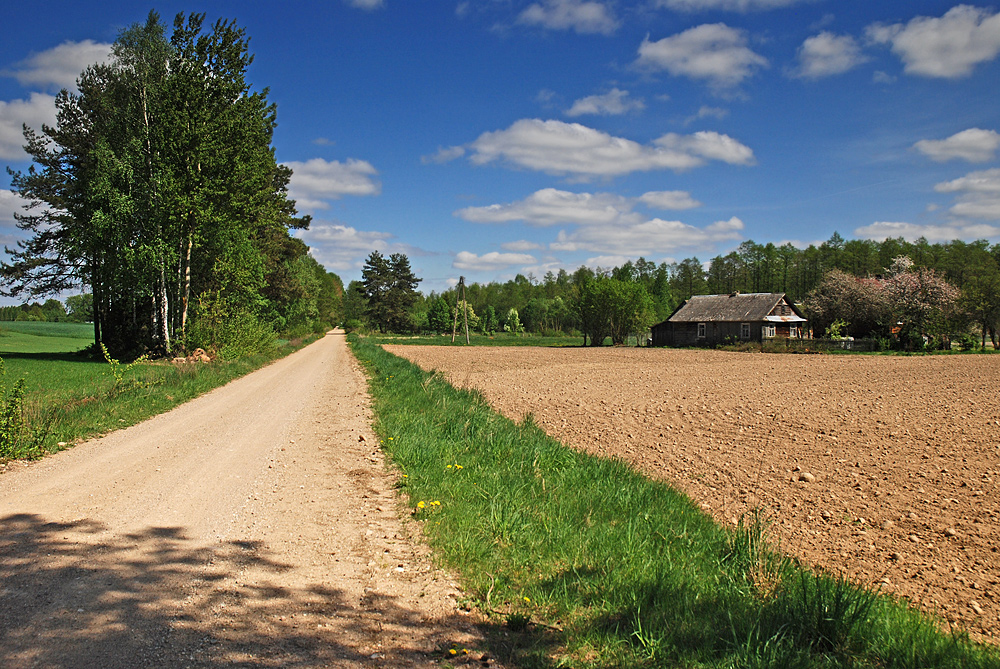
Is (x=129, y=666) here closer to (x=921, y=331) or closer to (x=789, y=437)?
(x=789, y=437)

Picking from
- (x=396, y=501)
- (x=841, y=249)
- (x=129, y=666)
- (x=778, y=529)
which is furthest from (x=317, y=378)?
(x=841, y=249)

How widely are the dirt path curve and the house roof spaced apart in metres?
61.7

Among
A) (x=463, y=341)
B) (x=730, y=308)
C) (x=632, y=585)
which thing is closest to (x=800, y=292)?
(x=730, y=308)

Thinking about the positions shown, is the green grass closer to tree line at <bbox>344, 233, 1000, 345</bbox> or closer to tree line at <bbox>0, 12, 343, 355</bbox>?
tree line at <bbox>344, 233, 1000, 345</bbox>

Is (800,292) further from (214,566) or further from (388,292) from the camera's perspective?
(214,566)

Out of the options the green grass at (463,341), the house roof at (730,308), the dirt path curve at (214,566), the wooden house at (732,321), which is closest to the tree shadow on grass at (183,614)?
the dirt path curve at (214,566)

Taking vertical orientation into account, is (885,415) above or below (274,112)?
below

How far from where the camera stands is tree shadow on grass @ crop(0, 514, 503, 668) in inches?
132

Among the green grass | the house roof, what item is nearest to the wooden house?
the house roof

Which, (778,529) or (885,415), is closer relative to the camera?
(778,529)

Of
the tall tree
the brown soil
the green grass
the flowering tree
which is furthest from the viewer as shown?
the tall tree

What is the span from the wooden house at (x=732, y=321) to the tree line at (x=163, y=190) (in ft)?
168

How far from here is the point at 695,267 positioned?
12950 centimetres

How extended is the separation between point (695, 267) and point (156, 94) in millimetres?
119489
